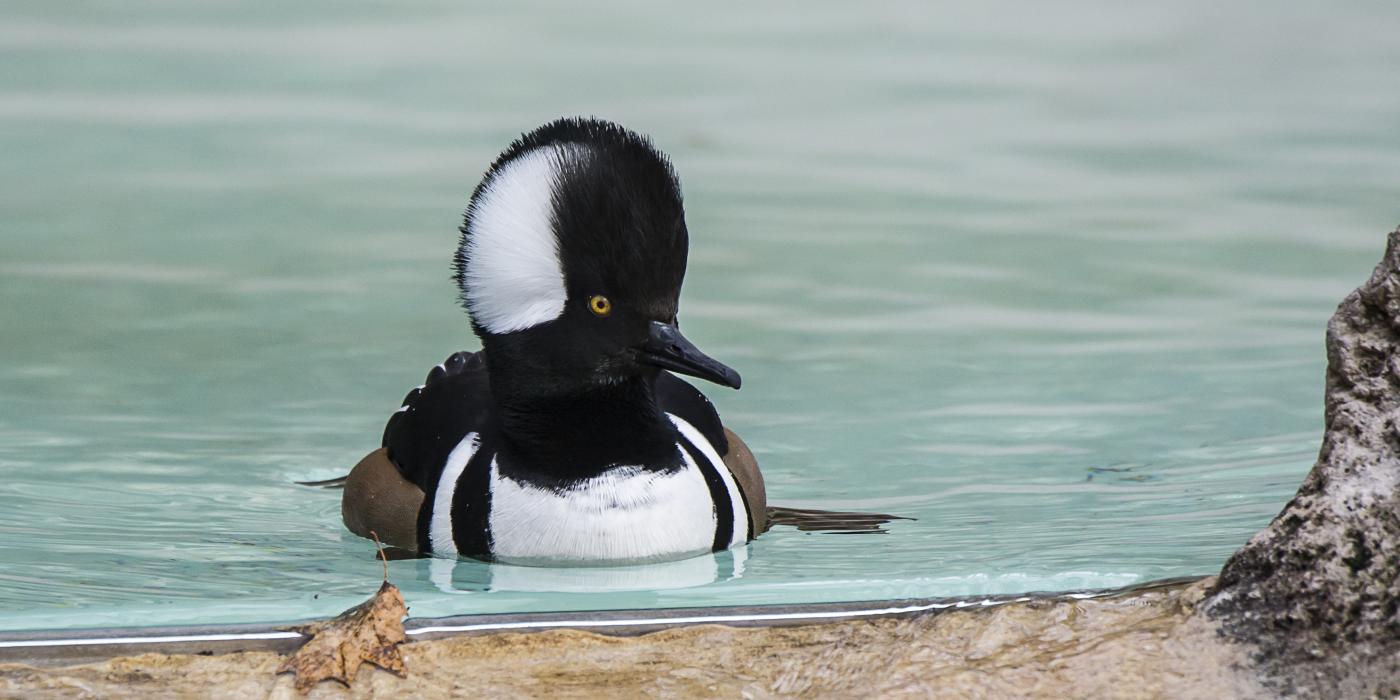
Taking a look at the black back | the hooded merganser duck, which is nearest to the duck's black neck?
the hooded merganser duck

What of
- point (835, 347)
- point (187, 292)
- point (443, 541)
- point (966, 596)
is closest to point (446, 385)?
point (443, 541)

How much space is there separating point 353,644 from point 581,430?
3.76 ft

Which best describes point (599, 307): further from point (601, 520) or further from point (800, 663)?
point (800, 663)

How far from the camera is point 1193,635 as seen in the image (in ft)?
10.0

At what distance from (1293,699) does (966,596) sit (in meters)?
0.81

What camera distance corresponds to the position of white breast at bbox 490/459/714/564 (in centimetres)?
423

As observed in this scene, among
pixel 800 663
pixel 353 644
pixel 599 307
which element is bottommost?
pixel 800 663

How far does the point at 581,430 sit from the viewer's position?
4246mm

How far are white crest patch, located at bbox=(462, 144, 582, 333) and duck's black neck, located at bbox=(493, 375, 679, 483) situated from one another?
0.21 meters

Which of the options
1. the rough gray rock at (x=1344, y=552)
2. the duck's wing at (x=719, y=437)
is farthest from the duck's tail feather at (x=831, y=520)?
the rough gray rock at (x=1344, y=552)

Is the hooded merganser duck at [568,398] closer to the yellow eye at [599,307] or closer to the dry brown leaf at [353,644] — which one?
the yellow eye at [599,307]

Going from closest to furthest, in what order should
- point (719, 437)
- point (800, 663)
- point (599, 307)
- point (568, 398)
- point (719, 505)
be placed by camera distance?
point (800, 663) → point (599, 307) → point (568, 398) → point (719, 505) → point (719, 437)

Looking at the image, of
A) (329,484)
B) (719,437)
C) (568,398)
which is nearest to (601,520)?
(568,398)

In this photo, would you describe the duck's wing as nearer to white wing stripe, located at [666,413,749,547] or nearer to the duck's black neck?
white wing stripe, located at [666,413,749,547]
